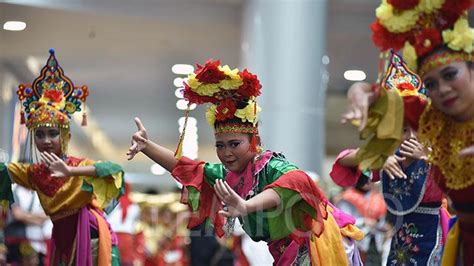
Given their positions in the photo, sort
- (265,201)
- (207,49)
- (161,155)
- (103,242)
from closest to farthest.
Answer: (265,201) < (161,155) < (103,242) < (207,49)

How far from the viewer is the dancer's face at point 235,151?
5328 millimetres

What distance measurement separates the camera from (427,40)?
13.5ft

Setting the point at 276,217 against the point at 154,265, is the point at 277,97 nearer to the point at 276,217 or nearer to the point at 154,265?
the point at 154,265

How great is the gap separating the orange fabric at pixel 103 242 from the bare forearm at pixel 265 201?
1.81m

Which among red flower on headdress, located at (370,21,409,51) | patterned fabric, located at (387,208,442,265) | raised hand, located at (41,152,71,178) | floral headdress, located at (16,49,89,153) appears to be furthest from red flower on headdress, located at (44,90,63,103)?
red flower on headdress, located at (370,21,409,51)

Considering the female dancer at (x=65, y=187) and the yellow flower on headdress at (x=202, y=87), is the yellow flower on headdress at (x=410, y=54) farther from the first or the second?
the female dancer at (x=65, y=187)

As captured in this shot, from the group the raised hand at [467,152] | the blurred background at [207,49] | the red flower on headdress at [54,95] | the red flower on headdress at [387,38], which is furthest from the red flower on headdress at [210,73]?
the blurred background at [207,49]

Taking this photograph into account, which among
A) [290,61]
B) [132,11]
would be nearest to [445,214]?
[290,61]

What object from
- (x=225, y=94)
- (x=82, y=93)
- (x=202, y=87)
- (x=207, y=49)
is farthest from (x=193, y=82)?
(x=207, y=49)

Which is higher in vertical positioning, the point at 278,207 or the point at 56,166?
the point at 56,166

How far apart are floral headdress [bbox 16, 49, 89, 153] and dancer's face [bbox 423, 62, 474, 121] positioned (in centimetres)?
285

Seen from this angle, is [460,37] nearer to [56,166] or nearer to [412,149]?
[412,149]

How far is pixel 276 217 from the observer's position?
16.3 feet

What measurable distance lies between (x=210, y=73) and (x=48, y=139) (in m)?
1.36
